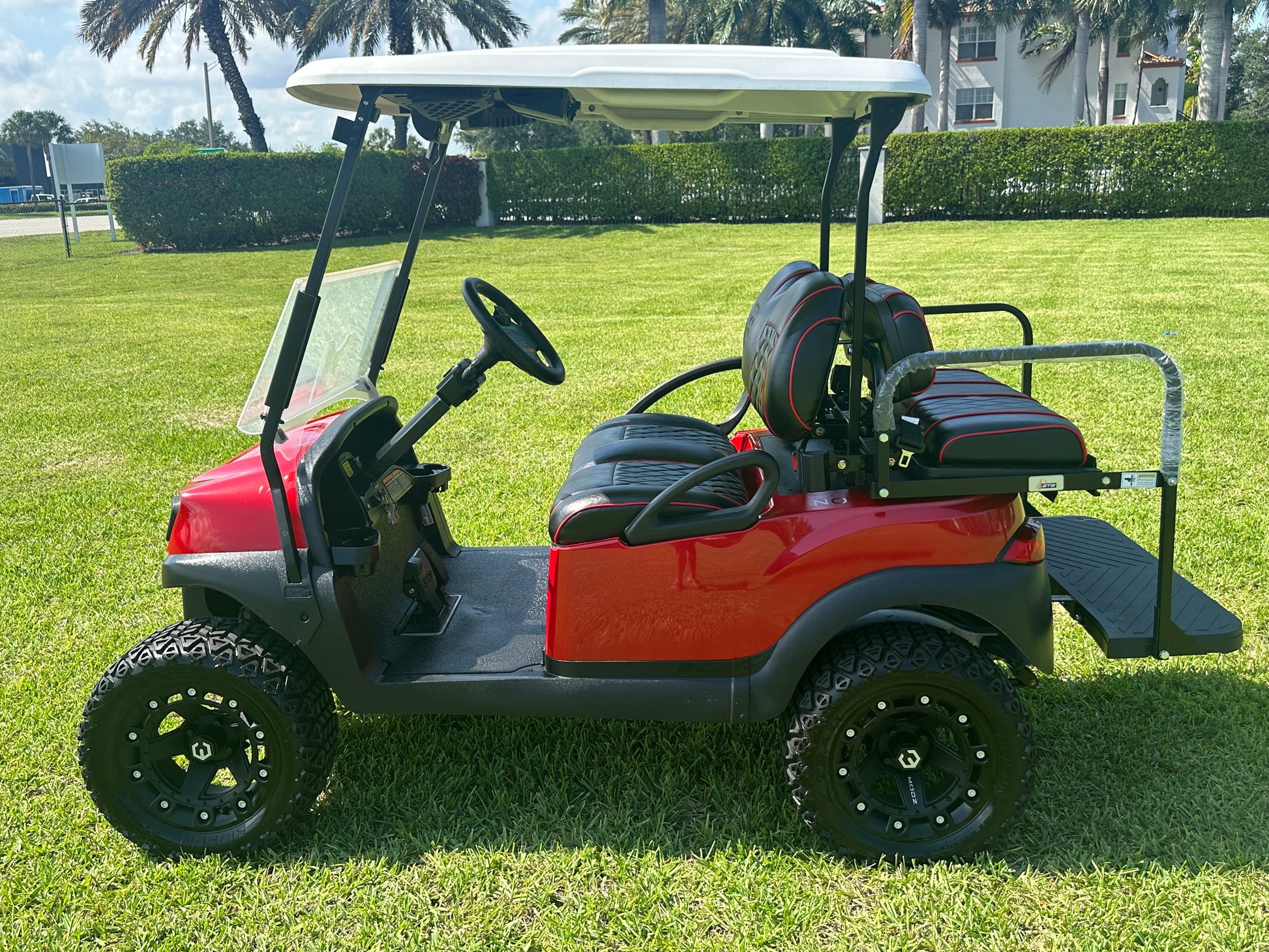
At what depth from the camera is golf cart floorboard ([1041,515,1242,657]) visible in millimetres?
2402

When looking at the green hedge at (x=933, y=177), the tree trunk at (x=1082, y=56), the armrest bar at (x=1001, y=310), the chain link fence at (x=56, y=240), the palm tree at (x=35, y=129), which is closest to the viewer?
the armrest bar at (x=1001, y=310)

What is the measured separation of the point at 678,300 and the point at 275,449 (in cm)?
882

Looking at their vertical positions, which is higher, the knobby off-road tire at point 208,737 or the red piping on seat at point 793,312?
the red piping on seat at point 793,312

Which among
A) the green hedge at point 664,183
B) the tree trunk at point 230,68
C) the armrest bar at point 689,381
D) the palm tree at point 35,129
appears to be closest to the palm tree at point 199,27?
the tree trunk at point 230,68

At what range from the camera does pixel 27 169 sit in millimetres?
60531

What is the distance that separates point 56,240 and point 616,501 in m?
22.7

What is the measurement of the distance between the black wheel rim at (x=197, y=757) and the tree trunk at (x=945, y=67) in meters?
29.9

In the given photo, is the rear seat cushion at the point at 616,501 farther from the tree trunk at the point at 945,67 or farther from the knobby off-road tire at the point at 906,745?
the tree trunk at the point at 945,67

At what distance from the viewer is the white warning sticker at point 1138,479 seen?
7.44 ft

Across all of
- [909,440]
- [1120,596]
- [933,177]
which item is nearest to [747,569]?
[909,440]

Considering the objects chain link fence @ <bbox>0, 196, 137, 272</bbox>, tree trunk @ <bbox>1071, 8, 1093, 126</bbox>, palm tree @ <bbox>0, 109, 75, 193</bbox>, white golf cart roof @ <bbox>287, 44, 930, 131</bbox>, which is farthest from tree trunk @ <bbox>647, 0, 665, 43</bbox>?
palm tree @ <bbox>0, 109, 75, 193</bbox>

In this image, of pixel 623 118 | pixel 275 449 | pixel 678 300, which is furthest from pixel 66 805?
pixel 678 300

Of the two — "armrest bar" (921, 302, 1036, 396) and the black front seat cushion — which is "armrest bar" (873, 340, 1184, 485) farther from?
"armrest bar" (921, 302, 1036, 396)

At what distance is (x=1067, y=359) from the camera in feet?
7.22
